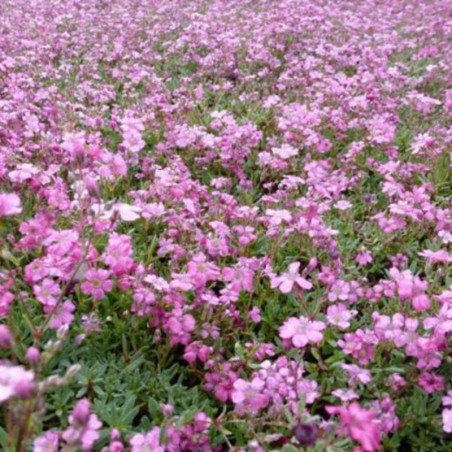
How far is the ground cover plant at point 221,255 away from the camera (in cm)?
243

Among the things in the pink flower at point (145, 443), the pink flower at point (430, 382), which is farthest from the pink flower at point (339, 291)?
the pink flower at point (145, 443)

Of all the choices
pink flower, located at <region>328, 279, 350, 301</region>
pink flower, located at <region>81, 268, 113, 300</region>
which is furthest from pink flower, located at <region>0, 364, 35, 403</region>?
pink flower, located at <region>328, 279, 350, 301</region>

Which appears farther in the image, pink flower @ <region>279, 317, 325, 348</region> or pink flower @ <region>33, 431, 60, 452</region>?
pink flower @ <region>279, 317, 325, 348</region>

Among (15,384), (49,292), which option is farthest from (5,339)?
(49,292)

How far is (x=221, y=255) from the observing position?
10.9 feet

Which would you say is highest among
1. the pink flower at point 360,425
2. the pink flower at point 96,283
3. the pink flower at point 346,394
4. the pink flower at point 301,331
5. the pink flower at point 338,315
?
the pink flower at point 360,425

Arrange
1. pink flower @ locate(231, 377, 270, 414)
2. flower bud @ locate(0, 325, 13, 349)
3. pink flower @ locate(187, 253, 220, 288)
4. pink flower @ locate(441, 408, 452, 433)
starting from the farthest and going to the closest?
pink flower @ locate(187, 253, 220, 288)
pink flower @ locate(441, 408, 452, 433)
pink flower @ locate(231, 377, 270, 414)
flower bud @ locate(0, 325, 13, 349)

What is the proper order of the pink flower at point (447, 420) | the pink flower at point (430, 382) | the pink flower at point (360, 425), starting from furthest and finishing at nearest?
the pink flower at point (430, 382)
the pink flower at point (447, 420)
the pink flower at point (360, 425)

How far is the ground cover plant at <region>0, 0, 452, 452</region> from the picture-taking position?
2432mm

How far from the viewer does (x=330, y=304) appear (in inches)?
131

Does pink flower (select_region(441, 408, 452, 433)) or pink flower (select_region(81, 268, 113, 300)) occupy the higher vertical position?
pink flower (select_region(81, 268, 113, 300))

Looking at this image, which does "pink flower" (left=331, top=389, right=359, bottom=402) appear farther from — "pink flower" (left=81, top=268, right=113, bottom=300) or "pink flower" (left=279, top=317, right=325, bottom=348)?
"pink flower" (left=81, top=268, right=113, bottom=300)

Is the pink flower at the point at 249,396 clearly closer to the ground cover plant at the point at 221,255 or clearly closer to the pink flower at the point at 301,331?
the ground cover plant at the point at 221,255

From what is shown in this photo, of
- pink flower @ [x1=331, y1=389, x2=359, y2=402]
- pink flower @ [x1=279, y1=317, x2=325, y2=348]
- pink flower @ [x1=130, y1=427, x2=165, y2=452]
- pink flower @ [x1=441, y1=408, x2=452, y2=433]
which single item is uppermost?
pink flower @ [x1=279, y1=317, x2=325, y2=348]
